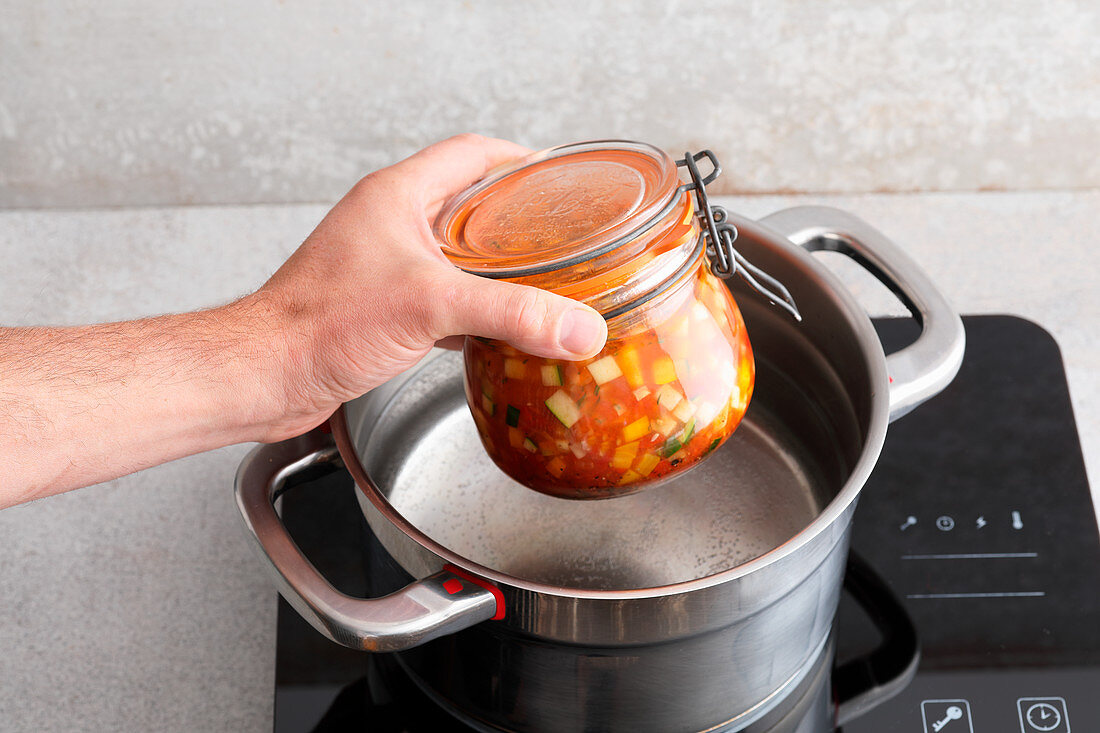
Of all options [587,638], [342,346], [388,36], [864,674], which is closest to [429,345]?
[342,346]

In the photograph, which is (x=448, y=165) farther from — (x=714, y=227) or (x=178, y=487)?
(x=178, y=487)

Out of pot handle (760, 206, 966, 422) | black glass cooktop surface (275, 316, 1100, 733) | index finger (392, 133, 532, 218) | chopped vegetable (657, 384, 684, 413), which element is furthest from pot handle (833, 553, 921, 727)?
index finger (392, 133, 532, 218)

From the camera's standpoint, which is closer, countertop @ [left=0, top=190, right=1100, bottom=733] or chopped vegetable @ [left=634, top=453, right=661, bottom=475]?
chopped vegetable @ [left=634, top=453, right=661, bottom=475]

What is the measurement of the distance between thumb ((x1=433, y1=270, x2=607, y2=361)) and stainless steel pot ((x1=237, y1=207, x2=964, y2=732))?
11 centimetres

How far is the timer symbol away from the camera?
608 mm

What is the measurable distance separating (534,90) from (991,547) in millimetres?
575

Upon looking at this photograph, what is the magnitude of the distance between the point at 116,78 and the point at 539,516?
598 millimetres

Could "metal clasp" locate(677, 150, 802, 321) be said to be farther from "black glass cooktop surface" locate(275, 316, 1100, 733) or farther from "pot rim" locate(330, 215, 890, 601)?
"black glass cooktop surface" locate(275, 316, 1100, 733)

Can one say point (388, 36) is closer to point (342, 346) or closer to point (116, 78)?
point (116, 78)

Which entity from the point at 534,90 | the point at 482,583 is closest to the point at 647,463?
the point at 482,583

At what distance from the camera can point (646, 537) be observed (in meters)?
0.72

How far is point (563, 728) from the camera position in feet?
1.89

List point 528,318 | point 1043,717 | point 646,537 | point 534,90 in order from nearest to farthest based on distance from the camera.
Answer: point 528,318 < point 1043,717 < point 646,537 < point 534,90


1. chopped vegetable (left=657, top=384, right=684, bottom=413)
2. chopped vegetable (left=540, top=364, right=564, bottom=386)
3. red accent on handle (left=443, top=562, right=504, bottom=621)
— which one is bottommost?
red accent on handle (left=443, top=562, right=504, bottom=621)
